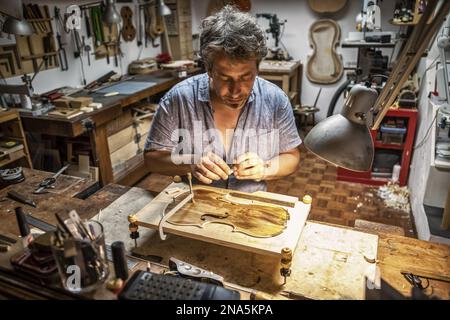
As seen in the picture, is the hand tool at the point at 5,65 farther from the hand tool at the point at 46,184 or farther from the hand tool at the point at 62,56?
the hand tool at the point at 46,184

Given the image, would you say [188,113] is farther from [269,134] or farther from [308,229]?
[308,229]

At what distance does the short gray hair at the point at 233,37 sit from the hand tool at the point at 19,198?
113cm

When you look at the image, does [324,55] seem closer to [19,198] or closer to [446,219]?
[446,219]

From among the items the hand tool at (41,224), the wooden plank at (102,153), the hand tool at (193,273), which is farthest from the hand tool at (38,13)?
the hand tool at (193,273)

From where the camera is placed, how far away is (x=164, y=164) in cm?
191

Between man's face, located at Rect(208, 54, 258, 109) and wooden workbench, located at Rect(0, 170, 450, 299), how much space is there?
0.67 meters

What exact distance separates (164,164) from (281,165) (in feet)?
2.06

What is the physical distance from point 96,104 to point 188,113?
193 cm

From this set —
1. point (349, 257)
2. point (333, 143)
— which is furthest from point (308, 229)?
point (333, 143)

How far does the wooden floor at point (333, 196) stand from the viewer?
3525mm

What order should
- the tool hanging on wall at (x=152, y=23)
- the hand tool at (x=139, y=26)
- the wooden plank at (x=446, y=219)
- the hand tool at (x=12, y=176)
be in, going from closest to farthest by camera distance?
the hand tool at (x=12, y=176)
the wooden plank at (x=446, y=219)
the hand tool at (x=139, y=26)
the tool hanging on wall at (x=152, y=23)

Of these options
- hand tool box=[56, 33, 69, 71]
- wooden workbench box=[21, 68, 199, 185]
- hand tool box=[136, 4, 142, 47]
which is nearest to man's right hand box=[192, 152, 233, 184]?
wooden workbench box=[21, 68, 199, 185]

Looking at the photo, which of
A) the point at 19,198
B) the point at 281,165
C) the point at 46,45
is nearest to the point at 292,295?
the point at 281,165

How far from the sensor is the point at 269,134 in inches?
78.7
